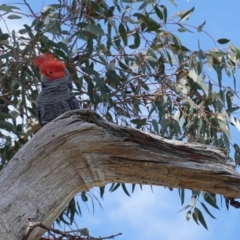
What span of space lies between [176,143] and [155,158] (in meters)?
0.06

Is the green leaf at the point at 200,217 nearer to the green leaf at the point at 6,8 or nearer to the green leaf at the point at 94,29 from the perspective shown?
the green leaf at the point at 94,29

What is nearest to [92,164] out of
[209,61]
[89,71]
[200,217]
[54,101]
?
[54,101]

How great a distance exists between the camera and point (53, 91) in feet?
8.63

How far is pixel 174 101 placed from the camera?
2.99 metres

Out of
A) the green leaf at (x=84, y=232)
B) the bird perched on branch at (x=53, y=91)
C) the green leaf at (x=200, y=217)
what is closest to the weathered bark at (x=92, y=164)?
the green leaf at (x=84, y=232)

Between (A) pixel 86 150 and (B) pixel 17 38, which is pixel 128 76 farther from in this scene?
(A) pixel 86 150

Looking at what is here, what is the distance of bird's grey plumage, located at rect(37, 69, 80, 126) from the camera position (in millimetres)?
2611

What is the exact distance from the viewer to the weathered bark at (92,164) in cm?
166

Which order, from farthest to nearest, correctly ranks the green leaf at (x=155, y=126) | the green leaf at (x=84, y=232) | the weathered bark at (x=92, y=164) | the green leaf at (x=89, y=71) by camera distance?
the green leaf at (x=155, y=126) → the green leaf at (x=89, y=71) → the green leaf at (x=84, y=232) → the weathered bark at (x=92, y=164)

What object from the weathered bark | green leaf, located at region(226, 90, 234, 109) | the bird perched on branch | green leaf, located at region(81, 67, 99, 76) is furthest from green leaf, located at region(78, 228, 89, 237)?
green leaf, located at region(226, 90, 234, 109)

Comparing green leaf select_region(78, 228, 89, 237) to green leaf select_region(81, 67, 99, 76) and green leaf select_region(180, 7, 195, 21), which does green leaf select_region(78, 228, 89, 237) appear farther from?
green leaf select_region(180, 7, 195, 21)

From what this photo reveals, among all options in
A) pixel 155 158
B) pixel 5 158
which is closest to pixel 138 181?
pixel 155 158

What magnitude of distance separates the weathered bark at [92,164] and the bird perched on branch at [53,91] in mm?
875

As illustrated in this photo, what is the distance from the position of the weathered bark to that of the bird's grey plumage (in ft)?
2.89
